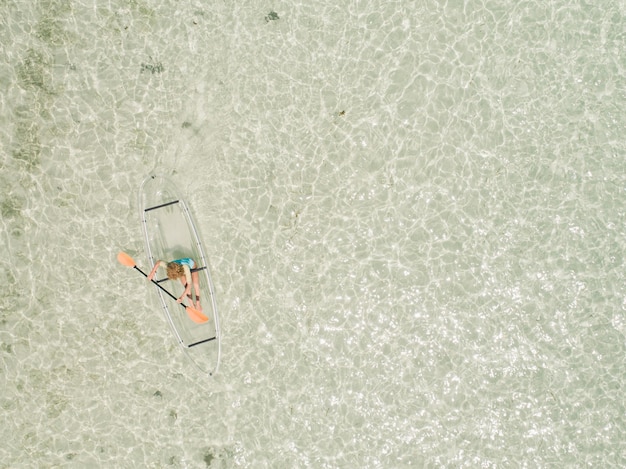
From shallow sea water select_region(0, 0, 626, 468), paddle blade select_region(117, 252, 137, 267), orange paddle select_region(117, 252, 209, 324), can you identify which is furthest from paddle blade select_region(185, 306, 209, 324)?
paddle blade select_region(117, 252, 137, 267)

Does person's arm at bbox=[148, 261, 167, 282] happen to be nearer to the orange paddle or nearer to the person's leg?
the orange paddle

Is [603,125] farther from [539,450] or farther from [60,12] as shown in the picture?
[60,12]

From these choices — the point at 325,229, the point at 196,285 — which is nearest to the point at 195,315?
the point at 196,285

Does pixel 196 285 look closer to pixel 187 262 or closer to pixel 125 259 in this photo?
pixel 187 262

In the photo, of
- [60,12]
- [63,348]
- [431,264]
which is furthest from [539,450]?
[60,12]

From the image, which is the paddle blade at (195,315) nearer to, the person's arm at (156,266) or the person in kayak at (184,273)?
the person in kayak at (184,273)

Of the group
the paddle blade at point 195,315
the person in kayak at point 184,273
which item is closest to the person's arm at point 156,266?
the person in kayak at point 184,273
